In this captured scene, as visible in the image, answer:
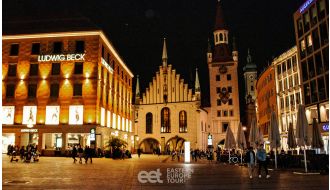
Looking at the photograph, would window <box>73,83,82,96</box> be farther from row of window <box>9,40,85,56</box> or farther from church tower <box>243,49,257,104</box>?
church tower <box>243,49,257,104</box>

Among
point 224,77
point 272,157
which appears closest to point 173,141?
point 224,77

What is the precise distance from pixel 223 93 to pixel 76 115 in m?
42.8

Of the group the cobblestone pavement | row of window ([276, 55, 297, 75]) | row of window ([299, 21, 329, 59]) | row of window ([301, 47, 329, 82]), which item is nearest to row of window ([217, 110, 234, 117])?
row of window ([276, 55, 297, 75])

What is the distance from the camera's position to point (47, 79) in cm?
4381

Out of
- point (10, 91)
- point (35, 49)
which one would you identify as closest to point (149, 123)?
point (35, 49)

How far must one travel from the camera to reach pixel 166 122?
69.8m

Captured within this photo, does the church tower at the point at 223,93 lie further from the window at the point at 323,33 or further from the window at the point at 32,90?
the window at the point at 32,90

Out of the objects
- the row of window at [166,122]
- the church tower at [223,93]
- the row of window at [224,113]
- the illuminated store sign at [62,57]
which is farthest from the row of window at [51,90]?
the row of window at [224,113]

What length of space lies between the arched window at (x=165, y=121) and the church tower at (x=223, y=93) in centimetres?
1163

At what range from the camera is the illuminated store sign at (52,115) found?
42.4 metres

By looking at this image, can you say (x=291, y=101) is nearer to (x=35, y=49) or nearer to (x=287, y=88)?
(x=287, y=88)

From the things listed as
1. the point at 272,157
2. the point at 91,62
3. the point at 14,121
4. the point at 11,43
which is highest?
the point at 11,43

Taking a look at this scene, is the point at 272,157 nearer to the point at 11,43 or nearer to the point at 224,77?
the point at 11,43

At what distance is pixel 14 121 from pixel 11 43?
11158mm
